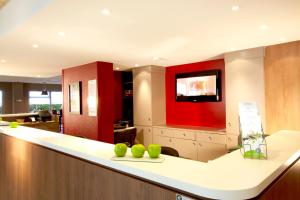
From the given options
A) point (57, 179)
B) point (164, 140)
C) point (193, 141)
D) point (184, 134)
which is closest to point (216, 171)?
point (57, 179)

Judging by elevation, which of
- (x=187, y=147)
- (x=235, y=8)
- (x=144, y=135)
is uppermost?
(x=235, y=8)

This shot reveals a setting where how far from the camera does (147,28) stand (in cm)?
271

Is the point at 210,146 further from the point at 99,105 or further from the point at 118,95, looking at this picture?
the point at 118,95

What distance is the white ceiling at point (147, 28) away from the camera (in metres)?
2.10

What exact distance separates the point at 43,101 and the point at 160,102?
9953mm

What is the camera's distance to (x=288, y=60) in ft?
11.7

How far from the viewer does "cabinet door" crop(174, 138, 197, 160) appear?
4684mm

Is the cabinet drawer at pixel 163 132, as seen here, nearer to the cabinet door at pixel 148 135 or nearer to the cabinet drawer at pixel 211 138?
the cabinet door at pixel 148 135

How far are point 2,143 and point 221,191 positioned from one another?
10.00ft

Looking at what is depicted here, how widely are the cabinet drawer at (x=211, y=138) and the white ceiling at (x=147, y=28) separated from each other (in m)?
1.57

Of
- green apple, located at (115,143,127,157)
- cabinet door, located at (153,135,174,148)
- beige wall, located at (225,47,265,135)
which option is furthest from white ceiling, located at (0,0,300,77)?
cabinet door, located at (153,135,174,148)

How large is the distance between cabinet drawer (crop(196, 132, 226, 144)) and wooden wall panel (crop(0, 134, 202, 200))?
319cm

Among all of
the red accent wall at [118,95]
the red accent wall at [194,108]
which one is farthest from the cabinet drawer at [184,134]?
the red accent wall at [118,95]

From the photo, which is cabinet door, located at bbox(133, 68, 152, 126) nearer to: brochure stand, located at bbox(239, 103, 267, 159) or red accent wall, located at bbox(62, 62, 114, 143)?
red accent wall, located at bbox(62, 62, 114, 143)
